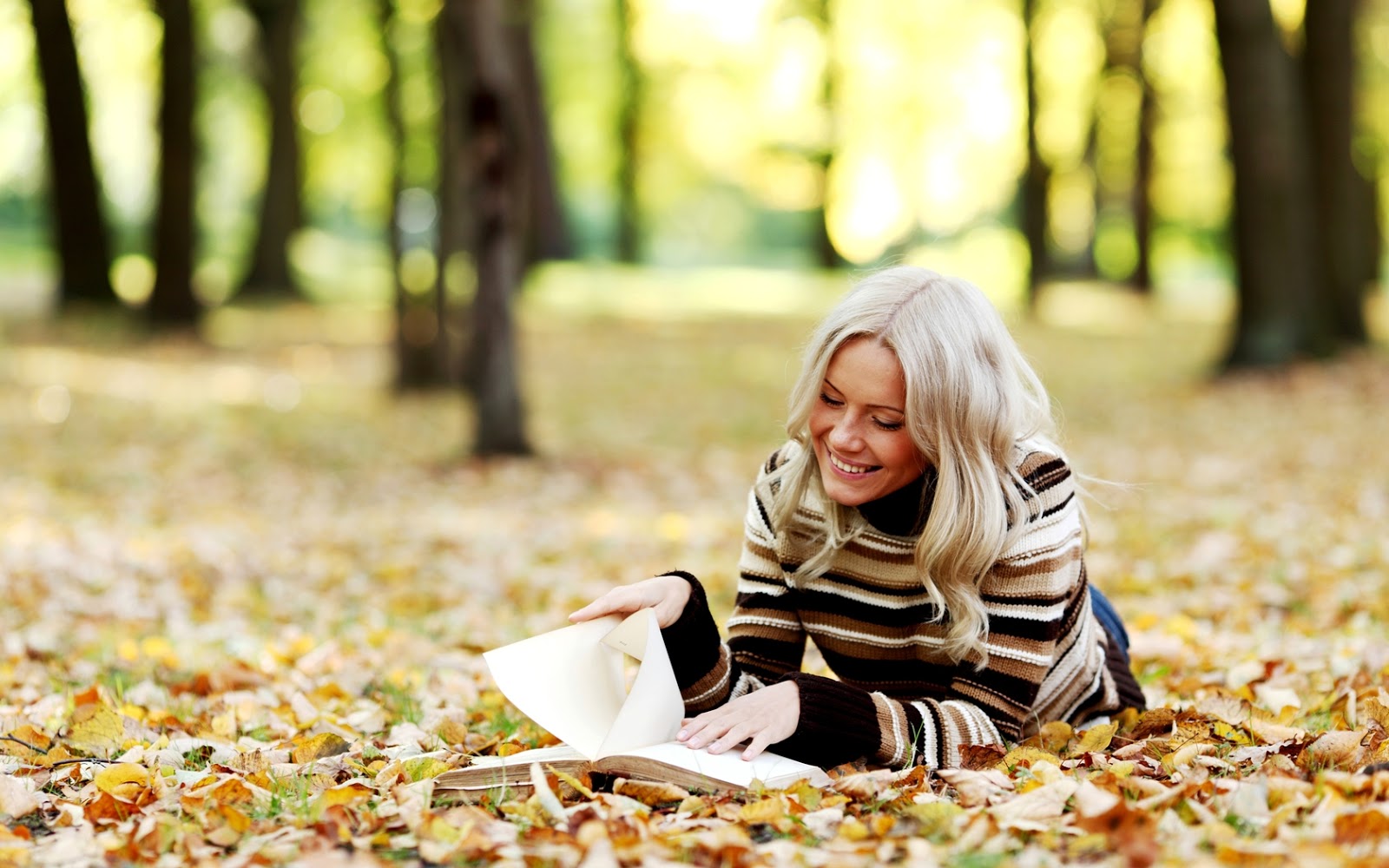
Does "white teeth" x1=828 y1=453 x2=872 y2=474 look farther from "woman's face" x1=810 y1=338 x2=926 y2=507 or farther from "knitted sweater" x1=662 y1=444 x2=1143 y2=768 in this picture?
"knitted sweater" x1=662 y1=444 x2=1143 y2=768

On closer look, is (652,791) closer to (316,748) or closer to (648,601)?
(648,601)

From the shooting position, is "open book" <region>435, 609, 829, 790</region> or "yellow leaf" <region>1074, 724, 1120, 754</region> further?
"yellow leaf" <region>1074, 724, 1120, 754</region>

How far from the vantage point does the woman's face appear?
275 centimetres

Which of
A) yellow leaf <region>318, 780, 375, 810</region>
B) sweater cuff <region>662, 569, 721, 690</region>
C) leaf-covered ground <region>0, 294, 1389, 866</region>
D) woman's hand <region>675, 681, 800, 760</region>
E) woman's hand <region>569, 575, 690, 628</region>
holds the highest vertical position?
woman's hand <region>569, 575, 690, 628</region>

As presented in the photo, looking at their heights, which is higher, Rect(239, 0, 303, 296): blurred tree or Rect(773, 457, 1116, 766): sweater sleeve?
Rect(239, 0, 303, 296): blurred tree

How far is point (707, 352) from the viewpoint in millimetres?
17219

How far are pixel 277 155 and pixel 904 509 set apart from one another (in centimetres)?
2080

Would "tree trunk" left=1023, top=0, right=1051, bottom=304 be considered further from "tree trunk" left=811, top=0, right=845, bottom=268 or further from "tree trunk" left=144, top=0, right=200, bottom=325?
"tree trunk" left=144, top=0, right=200, bottom=325

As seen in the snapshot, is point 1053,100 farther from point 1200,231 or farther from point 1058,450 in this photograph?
point 1058,450

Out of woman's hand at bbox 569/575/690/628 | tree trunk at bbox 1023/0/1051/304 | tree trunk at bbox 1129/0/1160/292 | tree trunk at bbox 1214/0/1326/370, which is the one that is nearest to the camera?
woman's hand at bbox 569/575/690/628

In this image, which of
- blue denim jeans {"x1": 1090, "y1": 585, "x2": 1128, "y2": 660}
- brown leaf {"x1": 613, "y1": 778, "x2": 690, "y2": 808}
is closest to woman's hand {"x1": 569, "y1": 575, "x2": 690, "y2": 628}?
brown leaf {"x1": 613, "y1": 778, "x2": 690, "y2": 808}

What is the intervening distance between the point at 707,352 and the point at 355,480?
27.6 feet

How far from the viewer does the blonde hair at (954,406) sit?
107 inches

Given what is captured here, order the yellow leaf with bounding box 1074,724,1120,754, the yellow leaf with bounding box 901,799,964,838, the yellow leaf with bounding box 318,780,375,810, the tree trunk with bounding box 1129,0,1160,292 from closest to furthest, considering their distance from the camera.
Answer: the yellow leaf with bounding box 901,799,964,838, the yellow leaf with bounding box 318,780,375,810, the yellow leaf with bounding box 1074,724,1120,754, the tree trunk with bounding box 1129,0,1160,292
